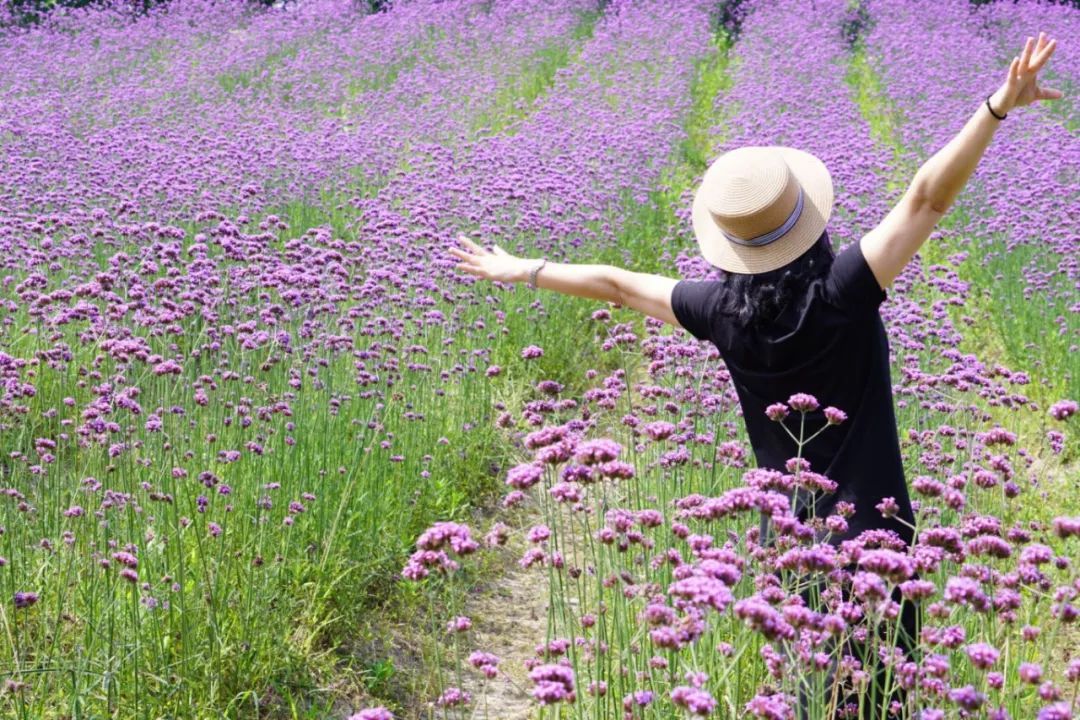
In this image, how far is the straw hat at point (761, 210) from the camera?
2.75 meters

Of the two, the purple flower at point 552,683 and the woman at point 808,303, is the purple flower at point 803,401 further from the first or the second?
the purple flower at point 552,683

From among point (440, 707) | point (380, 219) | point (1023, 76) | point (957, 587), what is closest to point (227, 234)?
point (380, 219)

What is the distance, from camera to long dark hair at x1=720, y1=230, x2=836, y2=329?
281cm

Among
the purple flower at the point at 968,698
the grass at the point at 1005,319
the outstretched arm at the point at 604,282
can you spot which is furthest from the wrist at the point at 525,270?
the grass at the point at 1005,319

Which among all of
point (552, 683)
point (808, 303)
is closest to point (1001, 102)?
point (808, 303)

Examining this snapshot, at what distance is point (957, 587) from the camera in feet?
5.96

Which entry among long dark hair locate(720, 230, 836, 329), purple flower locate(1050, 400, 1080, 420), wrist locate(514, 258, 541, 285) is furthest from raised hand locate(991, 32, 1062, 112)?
wrist locate(514, 258, 541, 285)

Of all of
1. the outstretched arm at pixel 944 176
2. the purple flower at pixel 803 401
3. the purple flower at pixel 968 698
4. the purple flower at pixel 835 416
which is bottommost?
the purple flower at pixel 835 416

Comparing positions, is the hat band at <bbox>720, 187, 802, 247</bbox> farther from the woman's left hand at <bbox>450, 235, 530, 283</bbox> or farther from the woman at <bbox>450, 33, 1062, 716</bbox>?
the woman's left hand at <bbox>450, 235, 530, 283</bbox>

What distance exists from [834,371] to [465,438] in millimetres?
2789

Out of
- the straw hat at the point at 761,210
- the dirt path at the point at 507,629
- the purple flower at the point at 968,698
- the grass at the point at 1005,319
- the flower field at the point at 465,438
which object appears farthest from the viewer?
the grass at the point at 1005,319

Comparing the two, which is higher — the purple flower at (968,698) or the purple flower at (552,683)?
the purple flower at (968,698)

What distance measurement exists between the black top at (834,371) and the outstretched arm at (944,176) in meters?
0.10

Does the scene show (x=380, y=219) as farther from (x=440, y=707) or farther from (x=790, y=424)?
(x=790, y=424)
